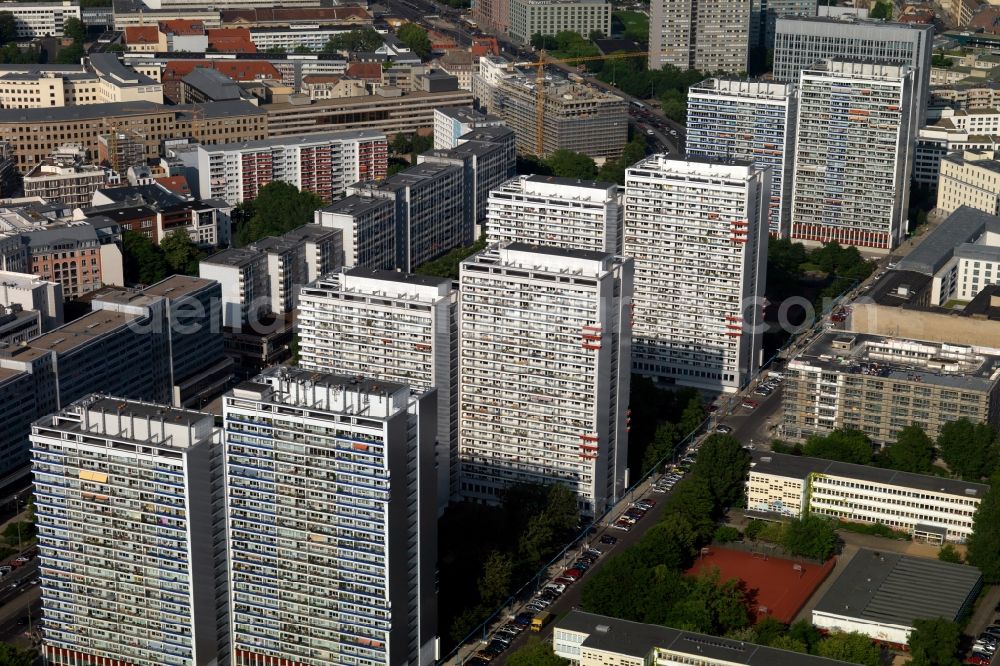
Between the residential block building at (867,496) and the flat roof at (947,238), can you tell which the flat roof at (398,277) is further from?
the flat roof at (947,238)

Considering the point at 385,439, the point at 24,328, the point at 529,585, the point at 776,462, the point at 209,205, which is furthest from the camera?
the point at 209,205

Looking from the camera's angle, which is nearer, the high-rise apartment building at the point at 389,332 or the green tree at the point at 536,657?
the green tree at the point at 536,657

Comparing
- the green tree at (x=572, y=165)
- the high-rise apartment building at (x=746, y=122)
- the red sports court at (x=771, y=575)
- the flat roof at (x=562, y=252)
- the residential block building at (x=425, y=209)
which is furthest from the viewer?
the green tree at (x=572, y=165)

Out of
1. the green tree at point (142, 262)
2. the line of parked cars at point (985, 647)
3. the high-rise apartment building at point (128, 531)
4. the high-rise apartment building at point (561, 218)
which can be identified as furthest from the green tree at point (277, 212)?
the line of parked cars at point (985, 647)

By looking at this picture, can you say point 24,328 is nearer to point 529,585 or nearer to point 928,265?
point 529,585

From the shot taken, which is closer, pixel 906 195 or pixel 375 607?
pixel 375 607

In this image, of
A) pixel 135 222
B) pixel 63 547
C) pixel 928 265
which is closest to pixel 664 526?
pixel 63 547

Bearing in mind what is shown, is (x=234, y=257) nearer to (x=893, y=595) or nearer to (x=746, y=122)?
(x=746, y=122)

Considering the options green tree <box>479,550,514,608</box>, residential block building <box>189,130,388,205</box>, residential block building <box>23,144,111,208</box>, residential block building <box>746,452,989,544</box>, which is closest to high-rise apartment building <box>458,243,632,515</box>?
residential block building <box>746,452,989,544</box>
